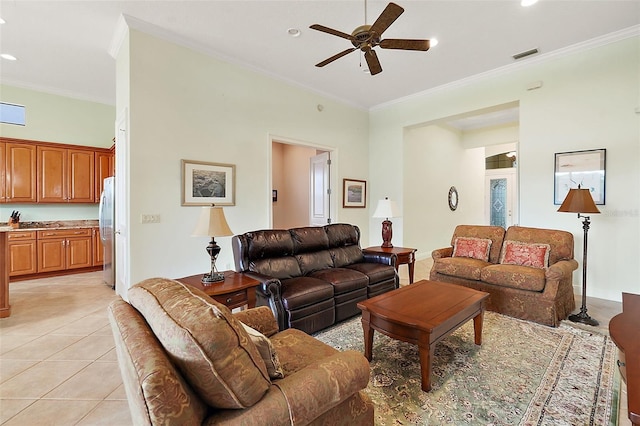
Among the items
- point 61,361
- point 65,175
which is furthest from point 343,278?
point 65,175

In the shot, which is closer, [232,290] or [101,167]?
[232,290]

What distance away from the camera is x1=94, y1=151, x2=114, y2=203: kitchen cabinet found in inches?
220

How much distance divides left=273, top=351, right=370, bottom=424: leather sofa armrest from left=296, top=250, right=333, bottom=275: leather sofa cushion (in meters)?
2.11

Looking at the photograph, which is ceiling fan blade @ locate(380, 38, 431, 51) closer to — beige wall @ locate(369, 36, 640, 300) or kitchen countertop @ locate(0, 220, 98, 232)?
beige wall @ locate(369, 36, 640, 300)

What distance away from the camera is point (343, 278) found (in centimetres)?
318

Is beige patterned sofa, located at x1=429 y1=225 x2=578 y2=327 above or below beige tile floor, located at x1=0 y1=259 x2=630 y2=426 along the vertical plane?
above

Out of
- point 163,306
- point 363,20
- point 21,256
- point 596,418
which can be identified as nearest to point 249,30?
point 363,20

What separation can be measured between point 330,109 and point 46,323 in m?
5.23

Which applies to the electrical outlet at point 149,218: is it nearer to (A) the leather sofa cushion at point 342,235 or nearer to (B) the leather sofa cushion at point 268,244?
→ (B) the leather sofa cushion at point 268,244

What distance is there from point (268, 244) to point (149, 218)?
5.06ft

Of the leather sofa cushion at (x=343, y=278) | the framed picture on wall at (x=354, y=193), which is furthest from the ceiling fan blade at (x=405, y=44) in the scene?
the framed picture on wall at (x=354, y=193)

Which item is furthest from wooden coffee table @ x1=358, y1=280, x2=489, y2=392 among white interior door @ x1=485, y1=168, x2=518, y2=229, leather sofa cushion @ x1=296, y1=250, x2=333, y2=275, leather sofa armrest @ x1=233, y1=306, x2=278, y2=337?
white interior door @ x1=485, y1=168, x2=518, y2=229

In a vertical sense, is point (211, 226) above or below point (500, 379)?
above

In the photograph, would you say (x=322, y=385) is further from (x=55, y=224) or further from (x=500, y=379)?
(x=55, y=224)
